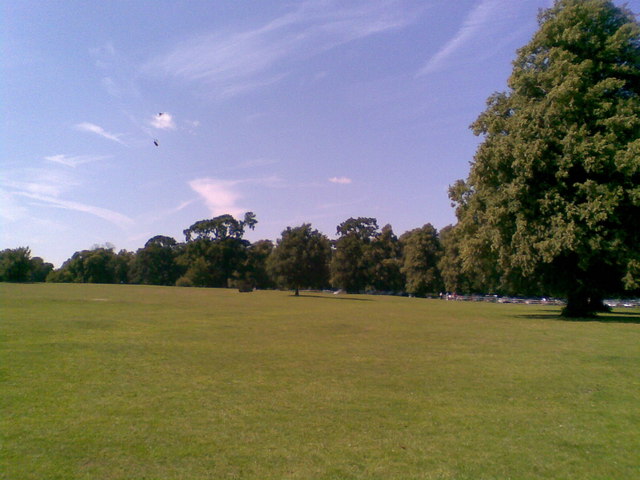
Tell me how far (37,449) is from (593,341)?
1877 cm

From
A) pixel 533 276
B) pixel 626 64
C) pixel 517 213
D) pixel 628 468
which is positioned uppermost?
pixel 626 64

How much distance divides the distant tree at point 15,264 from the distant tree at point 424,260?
253 feet

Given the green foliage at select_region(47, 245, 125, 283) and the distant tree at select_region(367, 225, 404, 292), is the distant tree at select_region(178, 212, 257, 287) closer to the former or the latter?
the green foliage at select_region(47, 245, 125, 283)

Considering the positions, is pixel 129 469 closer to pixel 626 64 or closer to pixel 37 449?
pixel 37 449

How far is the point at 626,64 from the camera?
2747cm

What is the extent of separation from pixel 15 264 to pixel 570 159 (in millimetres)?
96763

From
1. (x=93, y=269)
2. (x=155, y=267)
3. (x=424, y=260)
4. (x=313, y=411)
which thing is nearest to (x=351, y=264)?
(x=424, y=260)

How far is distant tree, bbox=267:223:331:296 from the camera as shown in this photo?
78562 millimetres

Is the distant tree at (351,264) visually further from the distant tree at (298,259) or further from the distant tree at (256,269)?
the distant tree at (298,259)

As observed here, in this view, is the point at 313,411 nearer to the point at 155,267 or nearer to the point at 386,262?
the point at 386,262

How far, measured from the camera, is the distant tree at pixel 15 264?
87.8 meters

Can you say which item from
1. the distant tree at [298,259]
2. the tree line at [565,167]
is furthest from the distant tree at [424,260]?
the tree line at [565,167]

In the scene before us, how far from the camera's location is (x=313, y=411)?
796 cm

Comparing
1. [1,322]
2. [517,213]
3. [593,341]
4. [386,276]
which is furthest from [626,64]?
[386,276]
